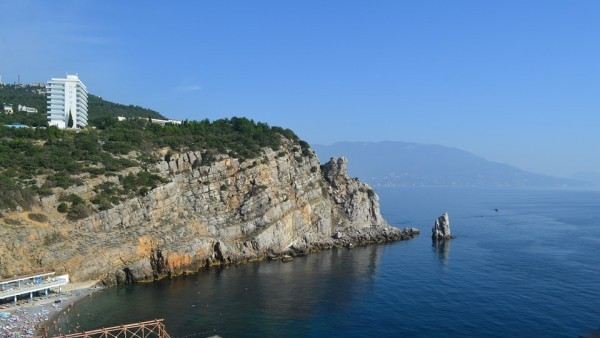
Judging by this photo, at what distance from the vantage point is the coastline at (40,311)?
51.6m

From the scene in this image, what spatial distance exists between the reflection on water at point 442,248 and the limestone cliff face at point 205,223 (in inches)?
401

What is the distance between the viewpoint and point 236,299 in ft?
213

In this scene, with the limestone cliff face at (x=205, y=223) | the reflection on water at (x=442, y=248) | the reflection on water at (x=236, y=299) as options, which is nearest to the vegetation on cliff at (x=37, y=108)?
the limestone cliff face at (x=205, y=223)

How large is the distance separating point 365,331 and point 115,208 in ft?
147

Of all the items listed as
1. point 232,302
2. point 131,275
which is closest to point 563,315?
point 232,302

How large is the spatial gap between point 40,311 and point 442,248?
7786 cm

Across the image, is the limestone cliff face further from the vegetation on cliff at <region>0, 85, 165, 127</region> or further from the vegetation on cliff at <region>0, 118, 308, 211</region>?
the vegetation on cliff at <region>0, 85, 165, 127</region>

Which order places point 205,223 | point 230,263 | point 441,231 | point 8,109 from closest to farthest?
point 230,263
point 205,223
point 441,231
point 8,109

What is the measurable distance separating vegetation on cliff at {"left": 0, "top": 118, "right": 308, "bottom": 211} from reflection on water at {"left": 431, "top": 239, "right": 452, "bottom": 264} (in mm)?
38917

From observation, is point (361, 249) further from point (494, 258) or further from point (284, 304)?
point (284, 304)

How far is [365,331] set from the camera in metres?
53.5

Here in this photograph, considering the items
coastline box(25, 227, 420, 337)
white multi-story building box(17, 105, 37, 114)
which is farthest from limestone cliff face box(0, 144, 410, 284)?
white multi-story building box(17, 105, 37, 114)

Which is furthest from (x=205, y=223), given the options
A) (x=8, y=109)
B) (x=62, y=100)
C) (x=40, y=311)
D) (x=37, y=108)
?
(x=37, y=108)

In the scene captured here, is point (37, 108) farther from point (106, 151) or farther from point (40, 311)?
point (40, 311)
